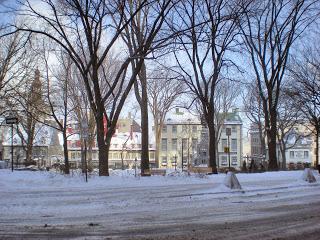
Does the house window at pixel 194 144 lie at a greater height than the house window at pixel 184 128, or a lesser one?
lesser

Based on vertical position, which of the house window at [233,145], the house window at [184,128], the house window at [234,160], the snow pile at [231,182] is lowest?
the snow pile at [231,182]

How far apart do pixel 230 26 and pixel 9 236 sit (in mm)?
25243

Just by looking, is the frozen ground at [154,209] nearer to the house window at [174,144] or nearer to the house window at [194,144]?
the house window at [194,144]

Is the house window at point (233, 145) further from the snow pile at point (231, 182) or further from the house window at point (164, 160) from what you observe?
the snow pile at point (231, 182)

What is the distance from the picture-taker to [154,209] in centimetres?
1521

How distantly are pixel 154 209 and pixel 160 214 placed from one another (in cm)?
130

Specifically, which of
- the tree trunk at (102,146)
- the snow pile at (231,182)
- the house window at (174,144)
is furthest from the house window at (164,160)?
the snow pile at (231,182)

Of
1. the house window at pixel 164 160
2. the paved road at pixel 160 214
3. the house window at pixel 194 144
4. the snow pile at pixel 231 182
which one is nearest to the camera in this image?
the paved road at pixel 160 214

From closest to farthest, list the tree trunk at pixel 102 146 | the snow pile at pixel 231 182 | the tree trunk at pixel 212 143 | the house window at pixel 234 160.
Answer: the snow pile at pixel 231 182 → the tree trunk at pixel 102 146 → the tree trunk at pixel 212 143 → the house window at pixel 234 160

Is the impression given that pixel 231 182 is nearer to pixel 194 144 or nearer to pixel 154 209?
pixel 154 209

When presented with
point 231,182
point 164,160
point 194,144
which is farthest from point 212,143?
point 164,160

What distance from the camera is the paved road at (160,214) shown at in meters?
10.6

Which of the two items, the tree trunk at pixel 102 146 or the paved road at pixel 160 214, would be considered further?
the tree trunk at pixel 102 146

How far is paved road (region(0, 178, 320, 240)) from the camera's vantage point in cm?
1061
